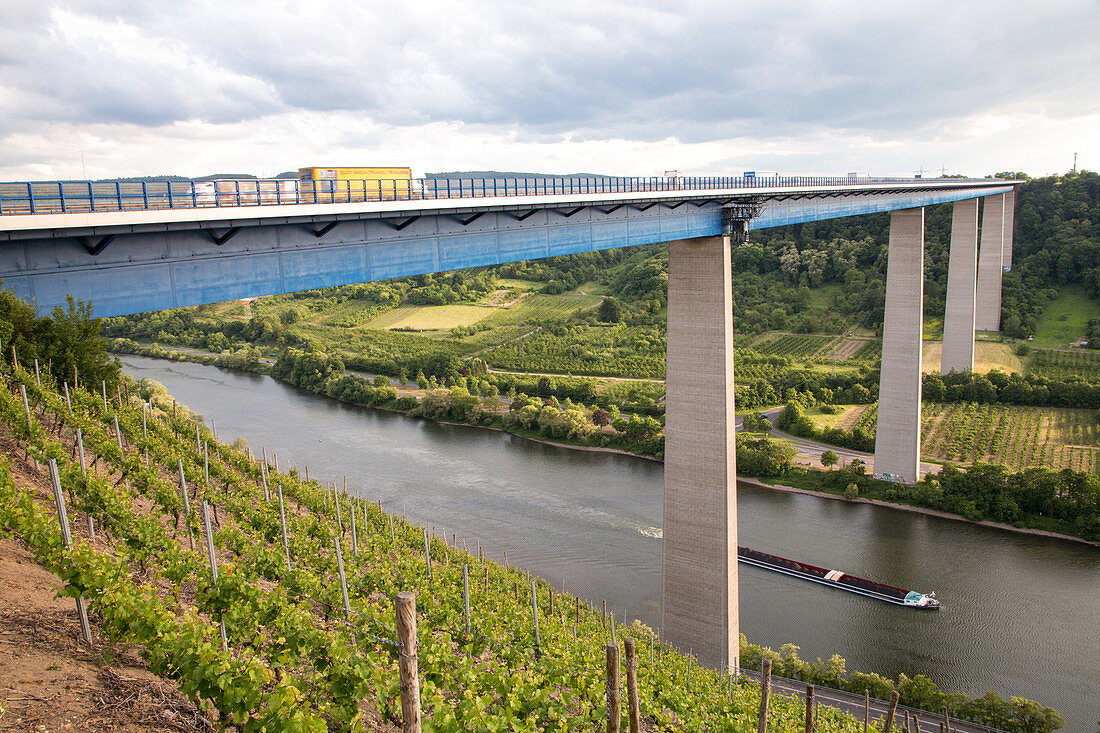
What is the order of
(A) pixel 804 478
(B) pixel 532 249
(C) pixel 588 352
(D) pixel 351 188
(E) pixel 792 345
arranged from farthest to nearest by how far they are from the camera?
(C) pixel 588 352 → (E) pixel 792 345 → (A) pixel 804 478 → (B) pixel 532 249 → (D) pixel 351 188

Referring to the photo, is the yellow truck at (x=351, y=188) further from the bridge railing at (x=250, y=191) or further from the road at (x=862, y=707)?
the road at (x=862, y=707)

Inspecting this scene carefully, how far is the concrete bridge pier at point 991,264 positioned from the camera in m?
33.8

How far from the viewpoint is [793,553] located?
57.4 ft

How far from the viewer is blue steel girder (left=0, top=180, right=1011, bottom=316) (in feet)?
21.0

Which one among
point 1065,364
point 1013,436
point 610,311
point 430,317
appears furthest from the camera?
point 430,317

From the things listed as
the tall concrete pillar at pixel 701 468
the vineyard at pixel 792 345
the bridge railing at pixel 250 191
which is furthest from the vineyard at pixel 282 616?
the vineyard at pixel 792 345

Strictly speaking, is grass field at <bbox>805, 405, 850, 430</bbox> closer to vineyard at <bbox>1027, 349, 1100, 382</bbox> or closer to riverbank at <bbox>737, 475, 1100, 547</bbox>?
riverbank at <bbox>737, 475, 1100, 547</bbox>

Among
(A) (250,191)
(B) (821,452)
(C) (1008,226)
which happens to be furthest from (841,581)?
(C) (1008,226)

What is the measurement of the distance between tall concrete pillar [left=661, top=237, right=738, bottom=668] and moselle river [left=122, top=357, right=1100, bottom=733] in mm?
2055

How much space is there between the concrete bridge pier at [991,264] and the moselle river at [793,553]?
19387 mm

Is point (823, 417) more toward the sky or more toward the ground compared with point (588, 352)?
more toward the ground

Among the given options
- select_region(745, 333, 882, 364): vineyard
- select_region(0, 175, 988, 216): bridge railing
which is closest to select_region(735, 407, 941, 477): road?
select_region(745, 333, 882, 364): vineyard

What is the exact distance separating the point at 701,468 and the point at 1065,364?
25.3 meters

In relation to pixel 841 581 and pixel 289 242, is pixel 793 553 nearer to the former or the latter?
pixel 841 581
